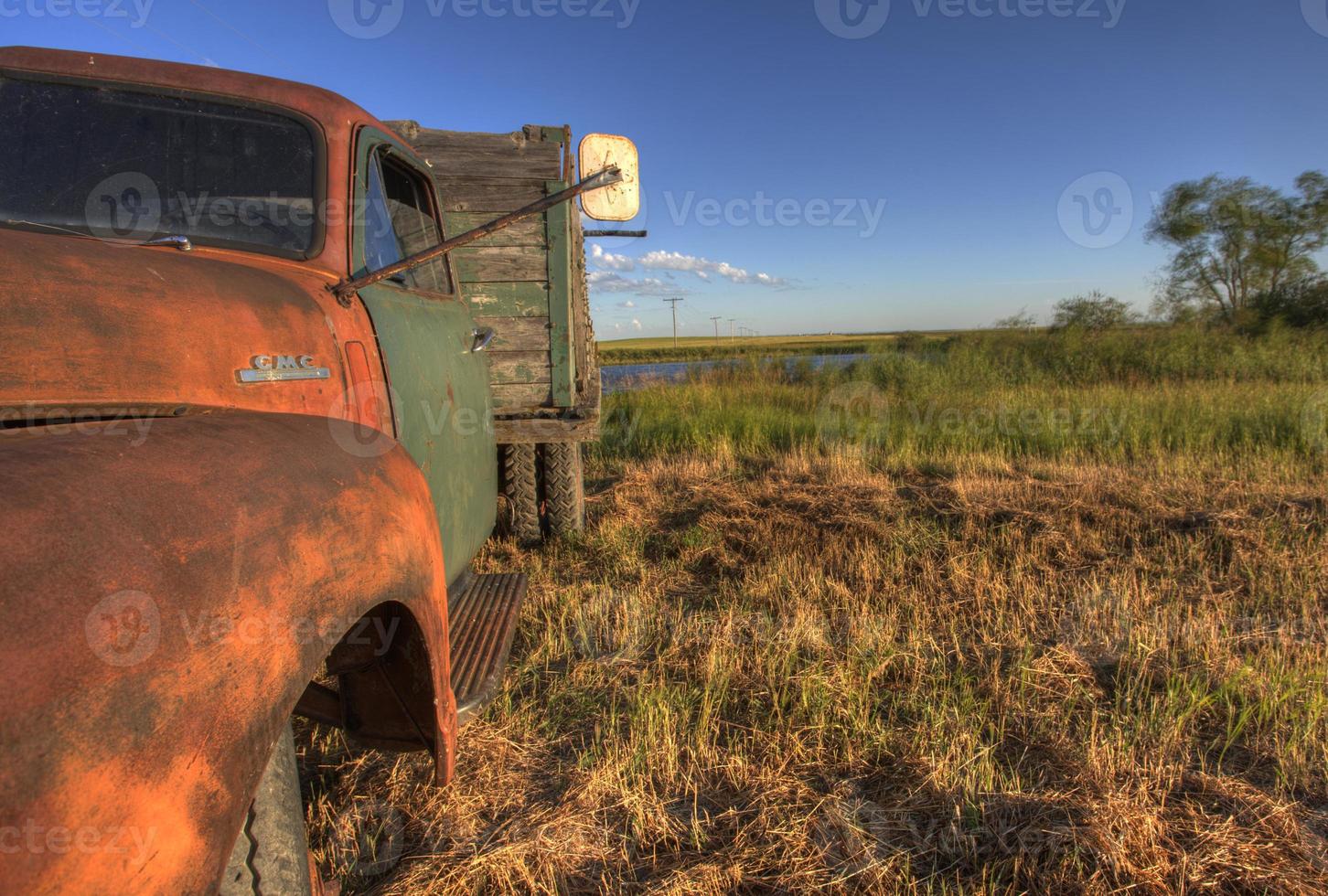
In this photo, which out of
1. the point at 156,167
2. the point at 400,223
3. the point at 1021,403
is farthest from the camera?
the point at 1021,403

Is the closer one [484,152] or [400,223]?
[400,223]

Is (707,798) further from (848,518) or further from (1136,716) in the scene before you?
(848,518)

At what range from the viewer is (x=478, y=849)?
202cm

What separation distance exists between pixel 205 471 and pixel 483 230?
91 cm

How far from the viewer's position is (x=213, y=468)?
109cm

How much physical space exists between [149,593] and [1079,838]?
2.29m

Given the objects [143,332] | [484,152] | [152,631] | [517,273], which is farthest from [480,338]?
[152,631]

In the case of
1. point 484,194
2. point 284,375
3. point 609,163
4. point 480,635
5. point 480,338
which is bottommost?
point 480,635

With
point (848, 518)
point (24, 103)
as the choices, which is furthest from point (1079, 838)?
point (24, 103)

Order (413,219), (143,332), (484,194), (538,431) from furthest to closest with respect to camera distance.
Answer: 1. (484,194)
2. (538,431)
3. (413,219)
4. (143,332)

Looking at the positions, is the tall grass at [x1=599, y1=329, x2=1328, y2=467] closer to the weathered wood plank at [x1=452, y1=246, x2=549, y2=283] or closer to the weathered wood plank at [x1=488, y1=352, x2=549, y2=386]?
the weathered wood plank at [x1=488, y1=352, x2=549, y2=386]

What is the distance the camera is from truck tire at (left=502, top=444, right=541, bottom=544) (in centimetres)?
476

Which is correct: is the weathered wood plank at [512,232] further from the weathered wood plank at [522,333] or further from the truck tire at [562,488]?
the truck tire at [562,488]

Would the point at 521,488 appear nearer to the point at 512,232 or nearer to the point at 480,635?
the point at 512,232
